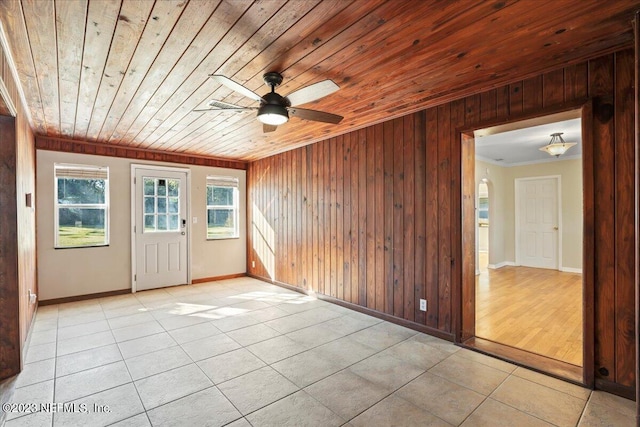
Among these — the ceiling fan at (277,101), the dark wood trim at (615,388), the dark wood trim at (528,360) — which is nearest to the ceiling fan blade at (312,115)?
the ceiling fan at (277,101)

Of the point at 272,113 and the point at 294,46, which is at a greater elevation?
the point at 294,46

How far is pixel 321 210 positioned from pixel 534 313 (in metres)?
3.17

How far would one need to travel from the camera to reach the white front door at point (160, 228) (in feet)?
17.1

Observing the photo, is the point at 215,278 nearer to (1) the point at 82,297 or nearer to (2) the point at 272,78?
(1) the point at 82,297

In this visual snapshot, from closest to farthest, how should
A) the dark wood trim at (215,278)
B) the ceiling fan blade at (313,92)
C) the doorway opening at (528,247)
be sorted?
1. the ceiling fan blade at (313,92)
2. the doorway opening at (528,247)
3. the dark wood trim at (215,278)

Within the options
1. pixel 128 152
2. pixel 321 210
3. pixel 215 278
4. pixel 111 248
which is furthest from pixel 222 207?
pixel 321 210

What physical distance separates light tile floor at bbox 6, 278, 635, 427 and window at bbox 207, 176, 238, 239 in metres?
2.56

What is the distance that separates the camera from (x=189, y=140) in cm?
462

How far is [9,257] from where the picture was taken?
2.51m

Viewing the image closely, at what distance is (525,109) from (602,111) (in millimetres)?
502

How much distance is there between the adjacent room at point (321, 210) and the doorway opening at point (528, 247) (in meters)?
0.06

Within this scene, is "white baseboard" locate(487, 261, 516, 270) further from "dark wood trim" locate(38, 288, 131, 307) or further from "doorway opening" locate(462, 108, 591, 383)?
"dark wood trim" locate(38, 288, 131, 307)

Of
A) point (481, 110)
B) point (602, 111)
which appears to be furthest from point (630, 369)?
point (481, 110)

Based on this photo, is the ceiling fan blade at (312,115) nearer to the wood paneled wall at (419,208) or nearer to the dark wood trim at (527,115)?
the wood paneled wall at (419,208)
